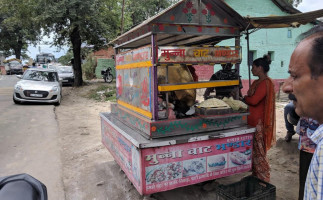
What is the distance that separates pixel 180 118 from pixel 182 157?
0.46 m

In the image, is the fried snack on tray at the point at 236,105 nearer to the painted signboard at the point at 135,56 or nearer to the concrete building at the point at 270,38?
the painted signboard at the point at 135,56

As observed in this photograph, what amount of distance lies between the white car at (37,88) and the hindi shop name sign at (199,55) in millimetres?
8416

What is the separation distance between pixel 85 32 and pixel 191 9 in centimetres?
1153

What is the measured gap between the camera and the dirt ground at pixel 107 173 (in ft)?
10.9

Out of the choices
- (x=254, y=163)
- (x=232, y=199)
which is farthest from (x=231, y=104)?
(x=232, y=199)

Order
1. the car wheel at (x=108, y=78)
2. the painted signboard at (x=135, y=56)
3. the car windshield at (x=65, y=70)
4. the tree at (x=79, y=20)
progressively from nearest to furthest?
1. the painted signboard at (x=135, y=56)
2. the tree at (x=79, y=20)
3. the car windshield at (x=65, y=70)
4. the car wheel at (x=108, y=78)

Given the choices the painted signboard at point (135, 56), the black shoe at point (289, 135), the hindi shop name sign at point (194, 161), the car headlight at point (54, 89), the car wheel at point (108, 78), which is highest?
the painted signboard at point (135, 56)

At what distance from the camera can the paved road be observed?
401cm

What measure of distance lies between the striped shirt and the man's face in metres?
0.10

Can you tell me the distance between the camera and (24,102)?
33.5ft

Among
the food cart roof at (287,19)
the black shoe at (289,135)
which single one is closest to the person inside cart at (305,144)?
the food cart roof at (287,19)

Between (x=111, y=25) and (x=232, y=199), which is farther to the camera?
(x=111, y=25)

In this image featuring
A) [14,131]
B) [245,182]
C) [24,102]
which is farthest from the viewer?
[24,102]

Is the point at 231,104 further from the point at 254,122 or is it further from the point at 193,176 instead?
the point at 193,176
